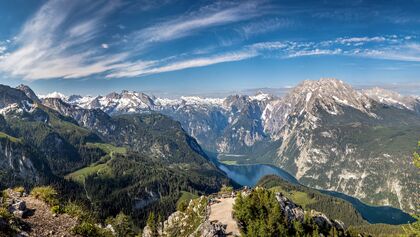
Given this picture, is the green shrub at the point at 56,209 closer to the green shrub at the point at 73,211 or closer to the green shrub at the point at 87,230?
the green shrub at the point at 73,211

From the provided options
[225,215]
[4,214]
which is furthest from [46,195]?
[225,215]

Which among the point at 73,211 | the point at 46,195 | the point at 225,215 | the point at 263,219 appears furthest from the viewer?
the point at 225,215

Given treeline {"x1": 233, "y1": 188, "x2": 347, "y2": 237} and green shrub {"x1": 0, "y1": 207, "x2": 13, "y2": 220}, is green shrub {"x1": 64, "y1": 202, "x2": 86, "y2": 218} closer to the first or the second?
green shrub {"x1": 0, "y1": 207, "x2": 13, "y2": 220}

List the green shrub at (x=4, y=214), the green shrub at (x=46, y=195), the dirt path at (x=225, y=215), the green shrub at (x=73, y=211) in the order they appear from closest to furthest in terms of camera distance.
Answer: the green shrub at (x=4, y=214), the green shrub at (x=73, y=211), the green shrub at (x=46, y=195), the dirt path at (x=225, y=215)

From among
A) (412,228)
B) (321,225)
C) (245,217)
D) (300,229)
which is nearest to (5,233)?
(412,228)

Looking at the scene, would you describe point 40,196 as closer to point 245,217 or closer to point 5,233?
point 5,233

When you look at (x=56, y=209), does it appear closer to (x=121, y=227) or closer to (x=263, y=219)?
(x=263, y=219)

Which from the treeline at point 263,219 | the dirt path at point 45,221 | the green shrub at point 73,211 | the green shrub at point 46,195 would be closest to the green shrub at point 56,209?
the dirt path at point 45,221
